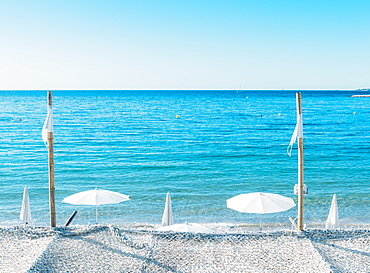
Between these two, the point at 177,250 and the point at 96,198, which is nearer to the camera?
the point at 177,250

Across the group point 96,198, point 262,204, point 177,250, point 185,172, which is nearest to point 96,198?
point 96,198

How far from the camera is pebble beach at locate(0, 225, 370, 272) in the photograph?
604 cm

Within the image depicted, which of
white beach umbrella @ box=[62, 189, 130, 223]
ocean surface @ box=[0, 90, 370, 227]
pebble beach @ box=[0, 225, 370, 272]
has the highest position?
pebble beach @ box=[0, 225, 370, 272]

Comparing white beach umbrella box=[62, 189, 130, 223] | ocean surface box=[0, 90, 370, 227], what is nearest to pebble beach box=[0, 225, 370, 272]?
white beach umbrella box=[62, 189, 130, 223]

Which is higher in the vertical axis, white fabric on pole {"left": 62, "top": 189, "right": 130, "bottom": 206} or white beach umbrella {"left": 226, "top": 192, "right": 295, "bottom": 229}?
white beach umbrella {"left": 226, "top": 192, "right": 295, "bottom": 229}

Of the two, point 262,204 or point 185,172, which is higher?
point 262,204

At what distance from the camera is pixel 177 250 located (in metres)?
6.66

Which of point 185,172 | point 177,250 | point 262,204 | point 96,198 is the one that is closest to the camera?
point 177,250

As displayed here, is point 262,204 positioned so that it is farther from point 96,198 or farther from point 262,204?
point 96,198

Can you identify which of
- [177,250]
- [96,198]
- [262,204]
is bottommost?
[96,198]

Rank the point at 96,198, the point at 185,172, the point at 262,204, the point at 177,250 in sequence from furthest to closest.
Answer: the point at 185,172 < the point at 96,198 < the point at 262,204 < the point at 177,250

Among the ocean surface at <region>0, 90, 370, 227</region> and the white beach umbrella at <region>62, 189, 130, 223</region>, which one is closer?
the white beach umbrella at <region>62, 189, 130, 223</region>

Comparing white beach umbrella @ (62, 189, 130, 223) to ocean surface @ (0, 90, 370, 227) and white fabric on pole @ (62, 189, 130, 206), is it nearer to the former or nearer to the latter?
white fabric on pole @ (62, 189, 130, 206)

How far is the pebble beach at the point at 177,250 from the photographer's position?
6.04 m
